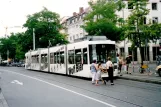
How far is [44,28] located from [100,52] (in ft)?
146

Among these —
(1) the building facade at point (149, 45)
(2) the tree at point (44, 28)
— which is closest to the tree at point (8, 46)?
(2) the tree at point (44, 28)

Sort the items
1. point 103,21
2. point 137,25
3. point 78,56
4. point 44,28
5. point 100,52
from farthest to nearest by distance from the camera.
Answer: point 44,28, point 103,21, point 137,25, point 78,56, point 100,52

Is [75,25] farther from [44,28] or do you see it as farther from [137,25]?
[137,25]

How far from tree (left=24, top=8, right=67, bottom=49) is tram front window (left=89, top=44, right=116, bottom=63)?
141 feet

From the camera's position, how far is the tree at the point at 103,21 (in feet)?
132

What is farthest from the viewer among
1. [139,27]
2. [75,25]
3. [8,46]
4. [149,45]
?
[8,46]

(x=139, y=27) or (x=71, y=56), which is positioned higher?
(x=139, y=27)

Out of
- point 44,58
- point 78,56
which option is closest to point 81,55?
point 78,56

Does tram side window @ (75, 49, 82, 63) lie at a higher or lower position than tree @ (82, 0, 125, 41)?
lower

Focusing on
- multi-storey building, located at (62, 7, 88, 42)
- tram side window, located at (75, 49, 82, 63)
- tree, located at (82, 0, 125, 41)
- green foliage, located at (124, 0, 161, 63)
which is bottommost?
tram side window, located at (75, 49, 82, 63)

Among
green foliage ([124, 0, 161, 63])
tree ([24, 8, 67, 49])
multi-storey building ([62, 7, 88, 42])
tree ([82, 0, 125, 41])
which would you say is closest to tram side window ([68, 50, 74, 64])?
green foliage ([124, 0, 161, 63])

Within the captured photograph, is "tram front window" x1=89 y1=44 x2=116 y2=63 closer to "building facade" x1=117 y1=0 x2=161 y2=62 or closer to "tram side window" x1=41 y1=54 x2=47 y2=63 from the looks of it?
"tram side window" x1=41 y1=54 x2=47 y2=63

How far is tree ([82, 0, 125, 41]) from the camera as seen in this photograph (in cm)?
4019

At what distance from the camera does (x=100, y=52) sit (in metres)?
21.4
